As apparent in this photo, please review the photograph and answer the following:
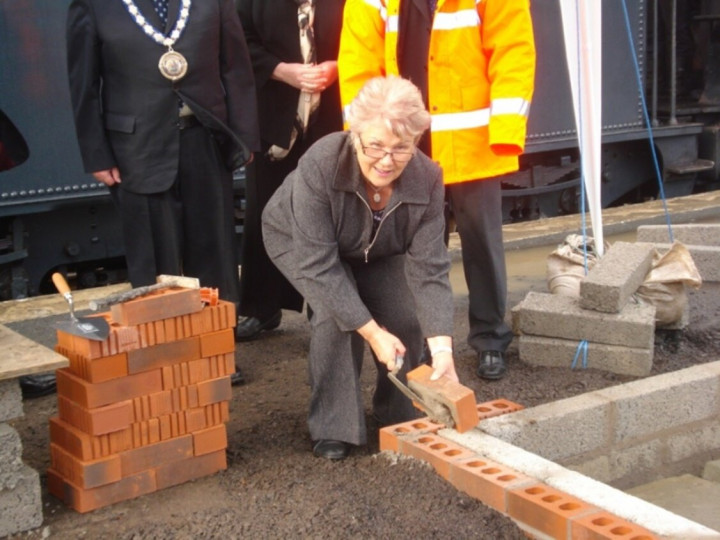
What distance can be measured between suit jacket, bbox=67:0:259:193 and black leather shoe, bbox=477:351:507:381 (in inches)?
57.7

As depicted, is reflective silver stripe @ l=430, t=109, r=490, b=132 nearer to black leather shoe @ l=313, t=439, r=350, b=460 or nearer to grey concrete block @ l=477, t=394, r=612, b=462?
grey concrete block @ l=477, t=394, r=612, b=462

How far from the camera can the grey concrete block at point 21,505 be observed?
130 inches

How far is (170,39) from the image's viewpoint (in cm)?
445

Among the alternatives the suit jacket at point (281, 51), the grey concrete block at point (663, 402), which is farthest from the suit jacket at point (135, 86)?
the grey concrete block at point (663, 402)

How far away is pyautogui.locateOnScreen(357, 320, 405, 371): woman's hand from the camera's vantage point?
3.51 m

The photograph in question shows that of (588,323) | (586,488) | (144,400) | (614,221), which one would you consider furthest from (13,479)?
(614,221)

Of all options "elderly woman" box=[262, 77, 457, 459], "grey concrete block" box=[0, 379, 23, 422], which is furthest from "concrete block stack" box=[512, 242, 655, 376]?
"grey concrete block" box=[0, 379, 23, 422]

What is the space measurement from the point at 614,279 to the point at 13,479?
2757 mm

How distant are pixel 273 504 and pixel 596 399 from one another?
136 cm

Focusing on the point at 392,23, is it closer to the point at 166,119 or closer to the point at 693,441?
the point at 166,119

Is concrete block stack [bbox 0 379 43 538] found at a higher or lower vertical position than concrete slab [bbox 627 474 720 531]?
higher

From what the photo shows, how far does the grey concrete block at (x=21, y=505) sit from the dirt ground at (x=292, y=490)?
4 centimetres

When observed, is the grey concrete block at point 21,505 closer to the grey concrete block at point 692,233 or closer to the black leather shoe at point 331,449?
the black leather shoe at point 331,449

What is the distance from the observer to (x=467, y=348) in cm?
524
